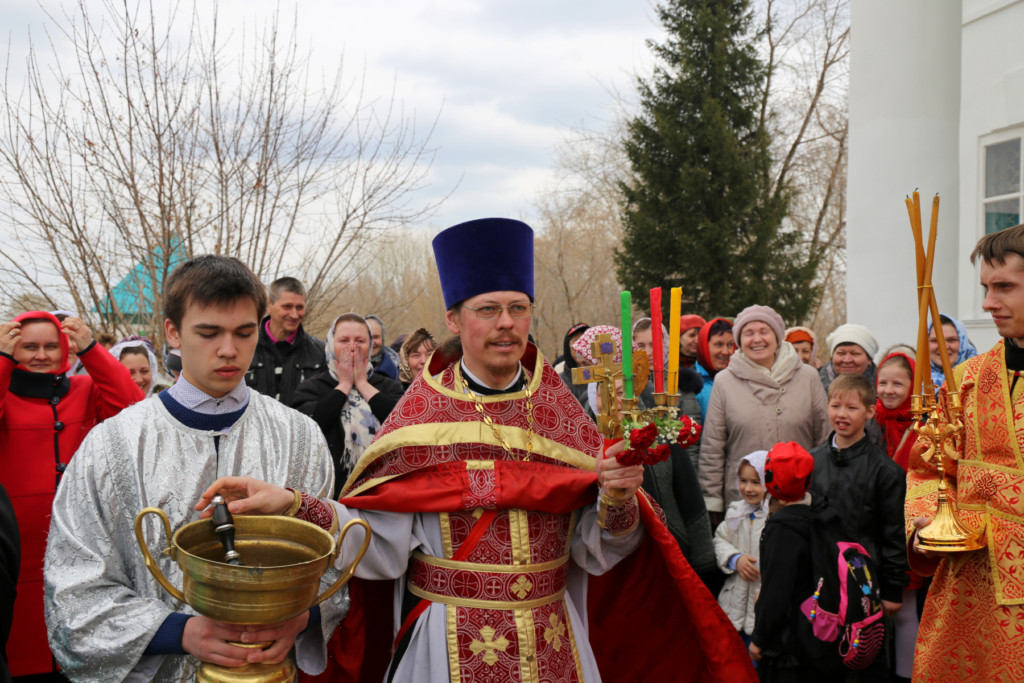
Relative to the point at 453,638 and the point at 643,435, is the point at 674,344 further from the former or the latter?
the point at 453,638

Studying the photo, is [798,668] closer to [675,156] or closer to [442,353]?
[442,353]

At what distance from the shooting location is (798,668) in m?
4.11

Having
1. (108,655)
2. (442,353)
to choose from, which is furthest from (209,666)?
(442,353)

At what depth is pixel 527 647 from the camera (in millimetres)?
2619

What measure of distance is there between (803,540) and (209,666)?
10.1 ft

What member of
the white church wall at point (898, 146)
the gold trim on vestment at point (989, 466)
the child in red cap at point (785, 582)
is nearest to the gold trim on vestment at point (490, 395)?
the gold trim on vestment at point (989, 466)

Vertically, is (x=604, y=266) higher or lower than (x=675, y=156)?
lower

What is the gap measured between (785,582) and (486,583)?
207cm

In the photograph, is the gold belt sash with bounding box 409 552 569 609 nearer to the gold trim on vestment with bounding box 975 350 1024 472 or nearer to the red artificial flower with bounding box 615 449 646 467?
the red artificial flower with bounding box 615 449 646 467

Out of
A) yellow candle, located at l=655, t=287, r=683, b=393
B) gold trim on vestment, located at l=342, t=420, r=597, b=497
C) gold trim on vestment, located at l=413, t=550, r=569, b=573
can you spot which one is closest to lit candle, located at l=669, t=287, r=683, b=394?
yellow candle, located at l=655, t=287, r=683, b=393

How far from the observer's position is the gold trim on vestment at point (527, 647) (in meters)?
2.61

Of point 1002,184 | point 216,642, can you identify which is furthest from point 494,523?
point 1002,184

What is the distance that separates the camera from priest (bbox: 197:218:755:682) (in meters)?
2.65

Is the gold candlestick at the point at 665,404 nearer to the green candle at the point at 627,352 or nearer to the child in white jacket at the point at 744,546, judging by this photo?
the green candle at the point at 627,352
